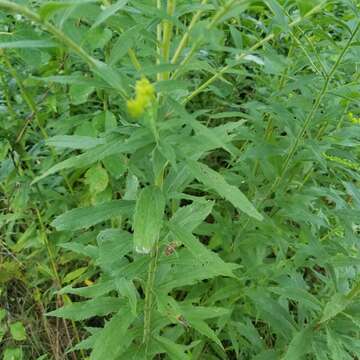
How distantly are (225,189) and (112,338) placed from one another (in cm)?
59

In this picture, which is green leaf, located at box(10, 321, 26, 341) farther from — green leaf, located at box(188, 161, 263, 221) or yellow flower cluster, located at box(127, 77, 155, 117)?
yellow flower cluster, located at box(127, 77, 155, 117)

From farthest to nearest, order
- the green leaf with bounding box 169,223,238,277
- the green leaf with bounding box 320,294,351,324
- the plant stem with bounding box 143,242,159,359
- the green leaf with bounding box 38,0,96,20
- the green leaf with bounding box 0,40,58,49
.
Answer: the green leaf with bounding box 320,294,351,324
the plant stem with bounding box 143,242,159,359
the green leaf with bounding box 169,223,238,277
the green leaf with bounding box 0,40,58,49
the green leaf with bounding box 38,0,96,20

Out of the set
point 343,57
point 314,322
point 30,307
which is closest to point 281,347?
point 314,322

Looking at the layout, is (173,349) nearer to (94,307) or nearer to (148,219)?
(94,307)

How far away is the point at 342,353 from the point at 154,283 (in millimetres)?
595

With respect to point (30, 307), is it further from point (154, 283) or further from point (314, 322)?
point (314, 322)

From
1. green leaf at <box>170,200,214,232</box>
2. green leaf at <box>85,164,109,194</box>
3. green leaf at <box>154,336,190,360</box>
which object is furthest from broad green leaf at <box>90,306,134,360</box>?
green leaf at <box>85,164,109,194</box>

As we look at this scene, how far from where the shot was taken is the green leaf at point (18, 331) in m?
2.12

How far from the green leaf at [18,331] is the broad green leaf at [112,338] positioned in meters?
0.88

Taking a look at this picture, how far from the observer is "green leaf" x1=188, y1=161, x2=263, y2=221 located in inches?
40.6

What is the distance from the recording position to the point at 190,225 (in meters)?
1.34

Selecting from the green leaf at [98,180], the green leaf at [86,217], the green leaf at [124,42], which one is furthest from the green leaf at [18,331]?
the green leaf at [124,42]

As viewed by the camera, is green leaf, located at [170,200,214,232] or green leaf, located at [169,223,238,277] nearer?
green leaf, located at [169,223,238,277]

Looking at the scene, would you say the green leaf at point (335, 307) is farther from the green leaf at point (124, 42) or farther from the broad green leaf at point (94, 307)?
the green leaf at point (124, 42)
